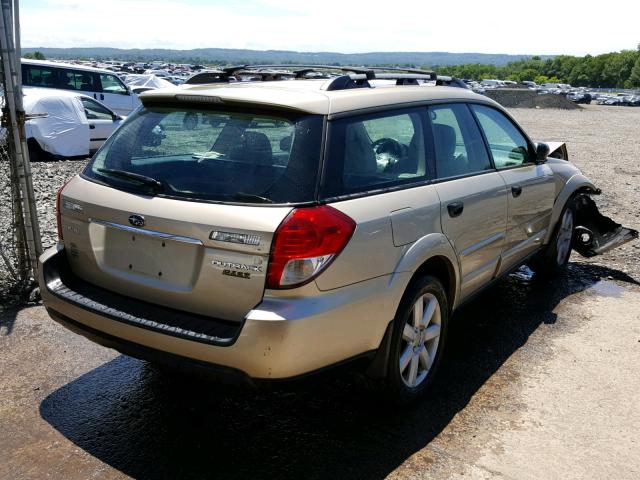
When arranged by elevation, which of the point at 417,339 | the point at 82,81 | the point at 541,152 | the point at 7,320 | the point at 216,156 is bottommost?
the point at 7,320

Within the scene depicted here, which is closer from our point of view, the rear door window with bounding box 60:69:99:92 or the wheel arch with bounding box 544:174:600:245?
the wheel arch with bounding box 544:174:600:245

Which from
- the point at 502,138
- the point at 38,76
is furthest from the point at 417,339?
the point at 38,76

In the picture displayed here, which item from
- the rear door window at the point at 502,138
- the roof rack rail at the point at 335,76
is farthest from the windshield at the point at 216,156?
the rear door window at the point at 502,138

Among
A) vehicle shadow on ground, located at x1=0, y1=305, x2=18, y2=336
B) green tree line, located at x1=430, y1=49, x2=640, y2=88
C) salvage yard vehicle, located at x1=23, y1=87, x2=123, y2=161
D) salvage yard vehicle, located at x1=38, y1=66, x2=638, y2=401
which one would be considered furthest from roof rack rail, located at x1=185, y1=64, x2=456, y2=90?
green tree line, located at x1=430, y1=49, x2=640, y2=88

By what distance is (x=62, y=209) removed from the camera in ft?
12.2

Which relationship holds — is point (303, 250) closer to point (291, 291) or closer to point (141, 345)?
point (291, 291)

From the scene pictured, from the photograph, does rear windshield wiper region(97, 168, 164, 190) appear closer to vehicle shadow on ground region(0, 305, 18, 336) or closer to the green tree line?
vehicle shadow on ground region(0, 305, 18, 336)

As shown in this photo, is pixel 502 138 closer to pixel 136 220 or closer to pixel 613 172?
pixel 136 220

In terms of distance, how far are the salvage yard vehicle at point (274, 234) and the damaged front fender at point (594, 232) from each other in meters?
2.89

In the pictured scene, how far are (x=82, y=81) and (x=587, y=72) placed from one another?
158m

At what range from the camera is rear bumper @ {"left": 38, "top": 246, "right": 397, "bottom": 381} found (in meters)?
2.96

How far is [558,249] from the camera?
6258 millimetres

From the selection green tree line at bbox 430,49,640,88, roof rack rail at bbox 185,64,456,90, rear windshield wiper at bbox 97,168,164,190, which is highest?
roof rack rail at bbox 185,64,456,90

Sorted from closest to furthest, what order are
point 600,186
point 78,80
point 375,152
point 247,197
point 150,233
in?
point 247,197, point 150,233, point 375,152, point 600,186, point 78,80
